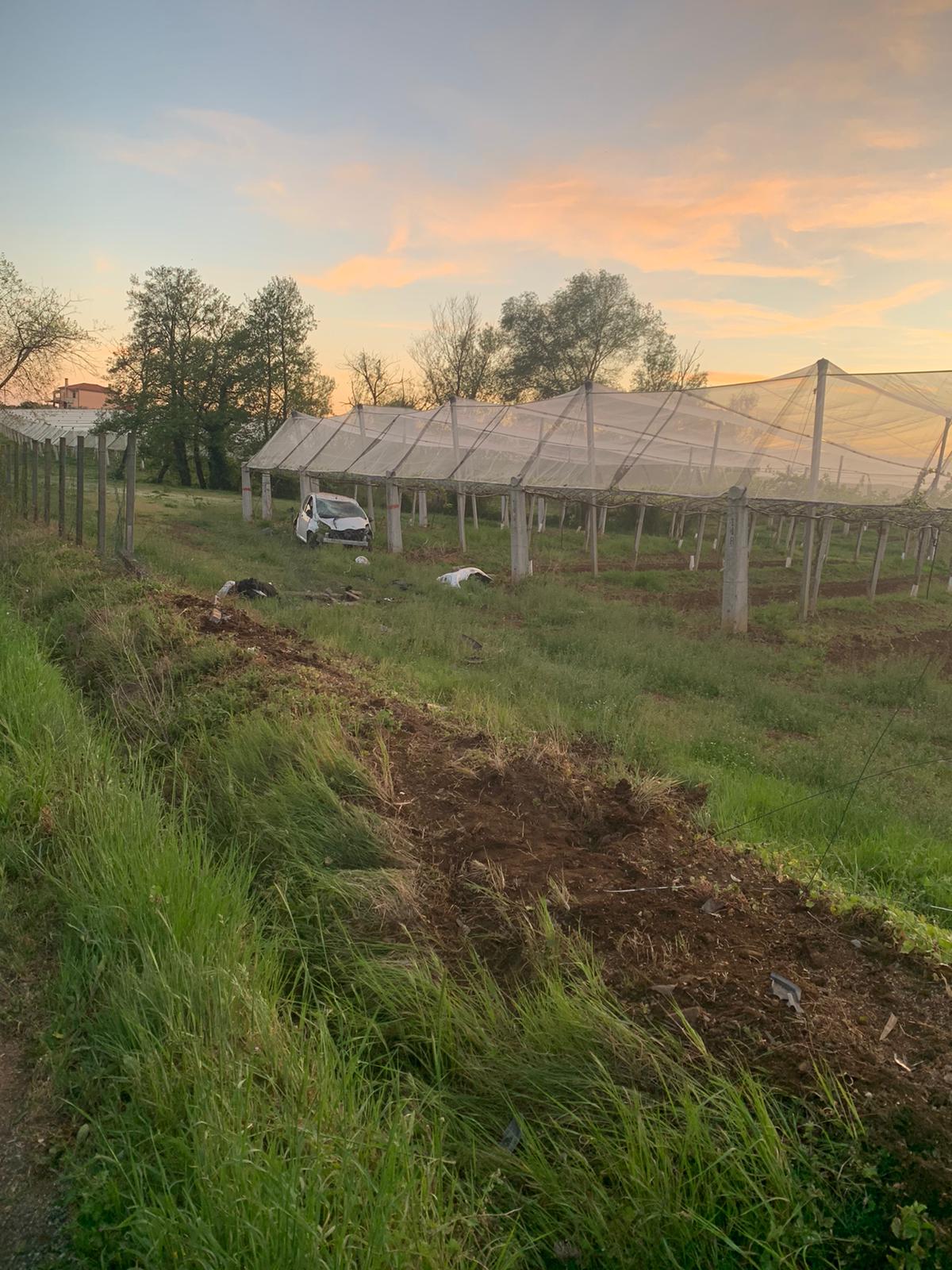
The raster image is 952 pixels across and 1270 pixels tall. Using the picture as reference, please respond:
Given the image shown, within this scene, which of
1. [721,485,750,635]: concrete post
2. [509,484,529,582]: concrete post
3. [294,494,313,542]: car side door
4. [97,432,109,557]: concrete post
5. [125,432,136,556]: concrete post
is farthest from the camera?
[294,494,313,542]: car side door

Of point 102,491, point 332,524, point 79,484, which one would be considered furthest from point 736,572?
point 332,524

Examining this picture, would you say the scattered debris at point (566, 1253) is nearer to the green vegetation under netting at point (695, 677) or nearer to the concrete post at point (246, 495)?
the green vegetation under netting at point (695, 677)

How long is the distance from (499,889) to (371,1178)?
1509 mm

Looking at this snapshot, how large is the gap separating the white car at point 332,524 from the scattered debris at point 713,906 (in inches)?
763

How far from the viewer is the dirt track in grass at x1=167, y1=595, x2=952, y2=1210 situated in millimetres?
2357

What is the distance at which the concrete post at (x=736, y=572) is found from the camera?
13.9m

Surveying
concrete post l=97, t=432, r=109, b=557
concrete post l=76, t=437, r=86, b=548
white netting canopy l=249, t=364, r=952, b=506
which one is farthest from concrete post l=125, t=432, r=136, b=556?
white netting canopy l=249, t=364, r=952, b=506

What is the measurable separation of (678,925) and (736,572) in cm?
1169

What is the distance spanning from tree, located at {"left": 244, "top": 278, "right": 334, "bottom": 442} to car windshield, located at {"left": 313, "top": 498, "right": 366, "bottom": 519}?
2464cm

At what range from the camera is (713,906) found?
3328 millimetres

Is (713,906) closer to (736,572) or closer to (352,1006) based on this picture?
(352,1006)

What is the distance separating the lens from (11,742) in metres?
4.82

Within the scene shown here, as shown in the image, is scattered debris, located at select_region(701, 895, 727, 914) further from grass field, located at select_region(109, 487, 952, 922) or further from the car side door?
the car side door

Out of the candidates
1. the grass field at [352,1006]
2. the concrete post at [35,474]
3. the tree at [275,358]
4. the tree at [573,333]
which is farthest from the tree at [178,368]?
the grass field at [352,1006]
